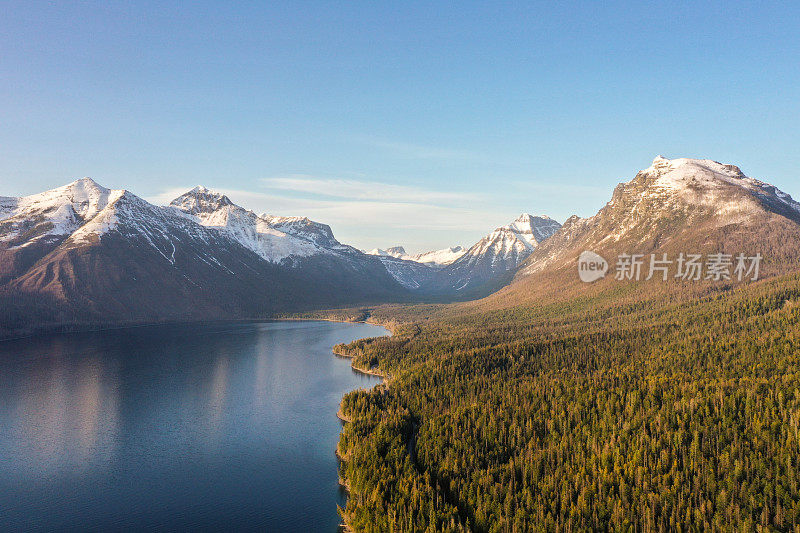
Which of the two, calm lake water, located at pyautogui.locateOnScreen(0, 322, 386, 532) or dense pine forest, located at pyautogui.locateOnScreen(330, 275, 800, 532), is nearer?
dense pine forest, located at pyautogui.locateOnScreen(330, 275, 800, 532)

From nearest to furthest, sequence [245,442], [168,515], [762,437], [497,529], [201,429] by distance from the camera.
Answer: [497,529] → [168,515] → [762,437] → [245,442] → [201,429]

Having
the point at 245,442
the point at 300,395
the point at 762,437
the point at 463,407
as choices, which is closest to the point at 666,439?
the point at 762,437

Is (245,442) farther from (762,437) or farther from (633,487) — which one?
(762,437)

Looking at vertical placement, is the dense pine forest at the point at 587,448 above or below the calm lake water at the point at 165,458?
above

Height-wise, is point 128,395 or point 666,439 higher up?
point 666,439

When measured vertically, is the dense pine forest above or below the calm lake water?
above

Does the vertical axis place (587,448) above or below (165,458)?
A: above

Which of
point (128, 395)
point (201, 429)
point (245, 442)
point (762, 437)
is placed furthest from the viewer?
point (128, 395)

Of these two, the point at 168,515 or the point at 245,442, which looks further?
the point at 245,442

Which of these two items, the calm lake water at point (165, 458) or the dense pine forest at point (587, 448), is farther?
the calm lake water at point (165, 458)

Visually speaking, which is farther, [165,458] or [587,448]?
[165,458]
